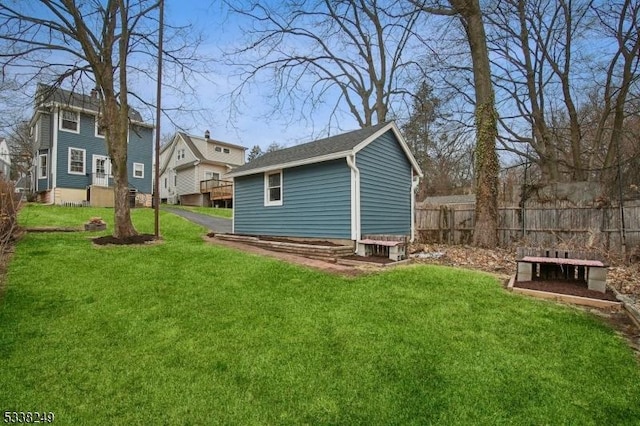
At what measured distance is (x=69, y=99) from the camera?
440 inches

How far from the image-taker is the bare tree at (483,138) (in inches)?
414

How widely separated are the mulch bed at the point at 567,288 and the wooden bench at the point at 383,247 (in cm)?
281

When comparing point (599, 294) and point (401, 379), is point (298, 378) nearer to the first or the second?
point (401, 379)

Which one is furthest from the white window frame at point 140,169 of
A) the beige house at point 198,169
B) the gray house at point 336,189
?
the gray house at point 336,189

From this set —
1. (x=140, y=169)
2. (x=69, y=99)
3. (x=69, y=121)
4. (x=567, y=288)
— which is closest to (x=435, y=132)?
(x=567, y=288)

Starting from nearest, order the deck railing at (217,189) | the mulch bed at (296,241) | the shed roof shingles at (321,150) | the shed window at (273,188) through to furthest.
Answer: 1. the mulch bed at (296,241)
2. the shed roof shingles at (321,150)
3. the shed window at (273,188)
4. the deck railing at (217,189)

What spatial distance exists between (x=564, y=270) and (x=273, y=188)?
8.55 m

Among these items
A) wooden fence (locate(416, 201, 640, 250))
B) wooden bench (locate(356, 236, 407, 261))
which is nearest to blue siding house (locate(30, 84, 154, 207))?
wooden bench (locate(356, 236, 407, 261))

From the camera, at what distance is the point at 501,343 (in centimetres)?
355

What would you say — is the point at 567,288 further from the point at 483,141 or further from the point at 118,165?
the point at 118,165

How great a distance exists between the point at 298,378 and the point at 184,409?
3.05 ft

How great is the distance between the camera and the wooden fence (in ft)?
29.6

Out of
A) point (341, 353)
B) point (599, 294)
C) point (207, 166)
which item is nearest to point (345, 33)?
point (207, 166)

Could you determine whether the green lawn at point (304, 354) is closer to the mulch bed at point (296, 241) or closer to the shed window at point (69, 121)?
the mulch bed at point (296, 241)
